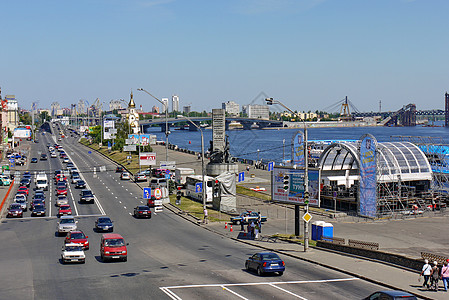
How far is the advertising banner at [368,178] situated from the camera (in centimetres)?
5671

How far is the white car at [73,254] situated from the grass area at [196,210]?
21.9 meters

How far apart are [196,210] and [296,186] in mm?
→ 20792

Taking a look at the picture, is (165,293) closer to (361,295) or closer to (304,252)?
(361,295)

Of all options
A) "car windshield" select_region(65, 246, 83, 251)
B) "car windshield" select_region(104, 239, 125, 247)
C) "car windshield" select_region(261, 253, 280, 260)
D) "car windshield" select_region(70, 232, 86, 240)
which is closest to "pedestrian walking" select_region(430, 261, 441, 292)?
"car windshield" select_region(261, 253, 280, 260)

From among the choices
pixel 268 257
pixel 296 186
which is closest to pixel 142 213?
pixel 296 186

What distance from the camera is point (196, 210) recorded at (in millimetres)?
61594

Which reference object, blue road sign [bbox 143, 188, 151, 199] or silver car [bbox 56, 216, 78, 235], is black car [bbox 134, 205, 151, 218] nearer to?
blue road sign [bbox 143, 188, 151, 199]

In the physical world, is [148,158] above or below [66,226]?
above

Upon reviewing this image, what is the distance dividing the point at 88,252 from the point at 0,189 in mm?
49057

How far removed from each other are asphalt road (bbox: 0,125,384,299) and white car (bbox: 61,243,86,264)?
0.43 meters

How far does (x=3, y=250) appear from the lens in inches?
1576

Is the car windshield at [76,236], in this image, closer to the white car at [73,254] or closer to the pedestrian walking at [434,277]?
the white car at [73,254]

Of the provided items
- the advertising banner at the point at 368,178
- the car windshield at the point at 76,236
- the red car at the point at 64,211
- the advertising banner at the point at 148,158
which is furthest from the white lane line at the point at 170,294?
the advertising banner at the point at 148,158

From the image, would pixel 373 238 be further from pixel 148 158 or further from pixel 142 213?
pixel 148 158
